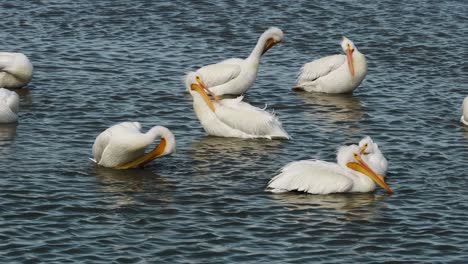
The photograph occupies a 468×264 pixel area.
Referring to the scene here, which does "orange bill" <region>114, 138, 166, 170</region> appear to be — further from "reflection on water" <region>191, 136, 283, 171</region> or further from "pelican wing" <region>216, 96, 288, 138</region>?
"pelican wing" <region>216, 96, 288, 138</region>

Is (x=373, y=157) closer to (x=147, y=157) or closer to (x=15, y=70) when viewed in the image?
(x=147, y=157)

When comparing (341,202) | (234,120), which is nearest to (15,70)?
(234,120)

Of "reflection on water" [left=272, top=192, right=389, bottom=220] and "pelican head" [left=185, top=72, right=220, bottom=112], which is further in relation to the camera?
"pelican head" [left=185, top=72, right=220, bottom=112]

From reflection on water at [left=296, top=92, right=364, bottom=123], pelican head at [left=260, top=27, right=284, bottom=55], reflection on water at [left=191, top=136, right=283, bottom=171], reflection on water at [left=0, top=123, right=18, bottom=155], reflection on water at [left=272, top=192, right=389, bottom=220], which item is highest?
pelican head at [left=260, top=27, right=284, bottom=55]

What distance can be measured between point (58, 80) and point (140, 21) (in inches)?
170

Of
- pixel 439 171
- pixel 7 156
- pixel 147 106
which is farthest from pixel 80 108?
pixel 439 171

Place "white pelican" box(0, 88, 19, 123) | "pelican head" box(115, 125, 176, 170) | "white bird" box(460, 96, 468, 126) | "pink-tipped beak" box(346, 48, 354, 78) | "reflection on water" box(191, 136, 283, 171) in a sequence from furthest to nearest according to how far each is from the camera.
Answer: "pink-tipped beak" box(346, 48, 354, 78), "white bird" box(460, 96, 468, 126), "white pelican" box(0, 88, 19, 123), "reflection on water" box(191, 136, 283, 171), "pelican head" box(115, 125, 176, 170)

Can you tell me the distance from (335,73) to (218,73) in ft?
5.71

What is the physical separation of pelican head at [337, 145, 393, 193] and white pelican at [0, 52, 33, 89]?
231 inches

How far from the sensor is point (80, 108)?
16469mm

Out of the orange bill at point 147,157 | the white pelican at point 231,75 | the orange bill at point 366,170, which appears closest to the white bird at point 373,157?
the orange bill at point 366,170

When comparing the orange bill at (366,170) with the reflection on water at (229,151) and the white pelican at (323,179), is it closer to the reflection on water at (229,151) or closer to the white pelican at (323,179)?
the white pelican at (323,179)

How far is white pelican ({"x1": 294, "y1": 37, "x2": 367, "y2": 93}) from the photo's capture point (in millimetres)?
17906

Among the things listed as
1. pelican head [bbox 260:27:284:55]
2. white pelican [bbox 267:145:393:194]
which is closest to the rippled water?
white pelican [bbox 267:145:393:194]
